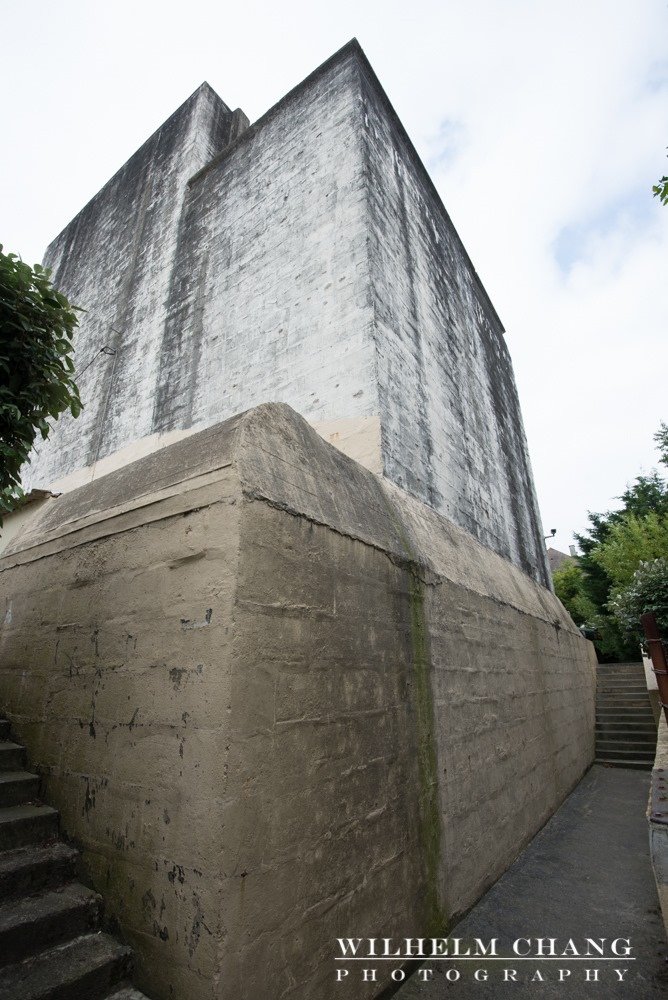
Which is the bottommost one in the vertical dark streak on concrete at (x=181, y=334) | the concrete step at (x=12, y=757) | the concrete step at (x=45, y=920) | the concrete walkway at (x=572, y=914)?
the concrete walkway at (x=572, y=914)

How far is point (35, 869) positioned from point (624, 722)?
11.9 m

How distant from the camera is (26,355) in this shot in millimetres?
2824

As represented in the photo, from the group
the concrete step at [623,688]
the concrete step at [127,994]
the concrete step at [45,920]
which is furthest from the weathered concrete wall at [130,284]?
→ the concrete step at [623,688]

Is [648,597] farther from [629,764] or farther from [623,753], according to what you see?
[623,753]

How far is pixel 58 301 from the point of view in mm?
2977

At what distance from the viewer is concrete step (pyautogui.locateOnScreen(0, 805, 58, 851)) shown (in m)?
2.32

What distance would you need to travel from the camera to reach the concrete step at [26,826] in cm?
232

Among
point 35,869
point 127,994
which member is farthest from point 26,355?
point 127,994

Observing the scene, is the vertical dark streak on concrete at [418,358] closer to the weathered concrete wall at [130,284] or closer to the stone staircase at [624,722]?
the weathered concrete wall at [130,284]

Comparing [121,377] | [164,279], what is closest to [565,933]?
[121,377]

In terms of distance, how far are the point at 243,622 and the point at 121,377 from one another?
24.0 ft

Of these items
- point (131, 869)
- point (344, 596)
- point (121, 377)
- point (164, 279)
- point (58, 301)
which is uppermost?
point (164, 279)

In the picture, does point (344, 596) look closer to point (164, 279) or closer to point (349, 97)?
point (349, 97)

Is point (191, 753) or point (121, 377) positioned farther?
point (121, 377)
